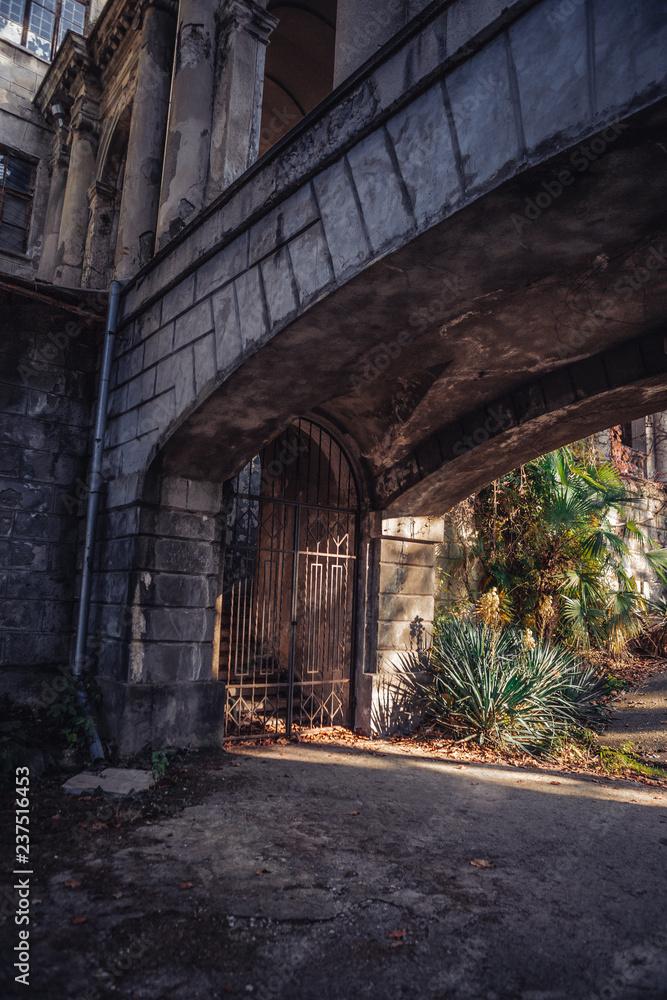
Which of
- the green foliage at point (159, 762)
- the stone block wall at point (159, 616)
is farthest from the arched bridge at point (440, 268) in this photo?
the green foliage at point (159, 762)

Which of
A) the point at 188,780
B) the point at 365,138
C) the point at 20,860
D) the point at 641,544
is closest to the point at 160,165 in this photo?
the point at 365,138

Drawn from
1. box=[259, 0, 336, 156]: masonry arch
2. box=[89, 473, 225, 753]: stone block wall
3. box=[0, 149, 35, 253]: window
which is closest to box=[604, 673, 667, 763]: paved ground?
box=[89, 473, 225, 753]: stone block wall

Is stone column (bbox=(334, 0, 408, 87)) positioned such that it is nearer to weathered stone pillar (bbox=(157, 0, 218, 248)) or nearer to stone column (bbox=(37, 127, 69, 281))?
weathered stone pillar (bbox=(157, 0, 218, 248))

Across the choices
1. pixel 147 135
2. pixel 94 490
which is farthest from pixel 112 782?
pixel 147 135

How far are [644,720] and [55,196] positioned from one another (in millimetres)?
12750

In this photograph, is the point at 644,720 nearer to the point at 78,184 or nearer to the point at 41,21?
the point at 78,184

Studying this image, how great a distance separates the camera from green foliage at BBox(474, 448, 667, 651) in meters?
8.95

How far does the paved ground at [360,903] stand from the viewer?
7.72ft

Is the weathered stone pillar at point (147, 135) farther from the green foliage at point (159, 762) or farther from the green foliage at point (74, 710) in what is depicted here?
the green foliage at point (159, 762)

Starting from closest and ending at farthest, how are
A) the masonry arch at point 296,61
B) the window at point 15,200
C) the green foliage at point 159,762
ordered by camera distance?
1. the green foliage at point 159,762
2. the masonry arch at point 296,61
3. the window at point 15,200

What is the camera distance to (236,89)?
7.64 meters

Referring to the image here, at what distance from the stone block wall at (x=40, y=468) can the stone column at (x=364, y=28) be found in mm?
3190

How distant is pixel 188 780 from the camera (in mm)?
4742

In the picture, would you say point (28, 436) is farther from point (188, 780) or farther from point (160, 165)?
point (160, 165)
